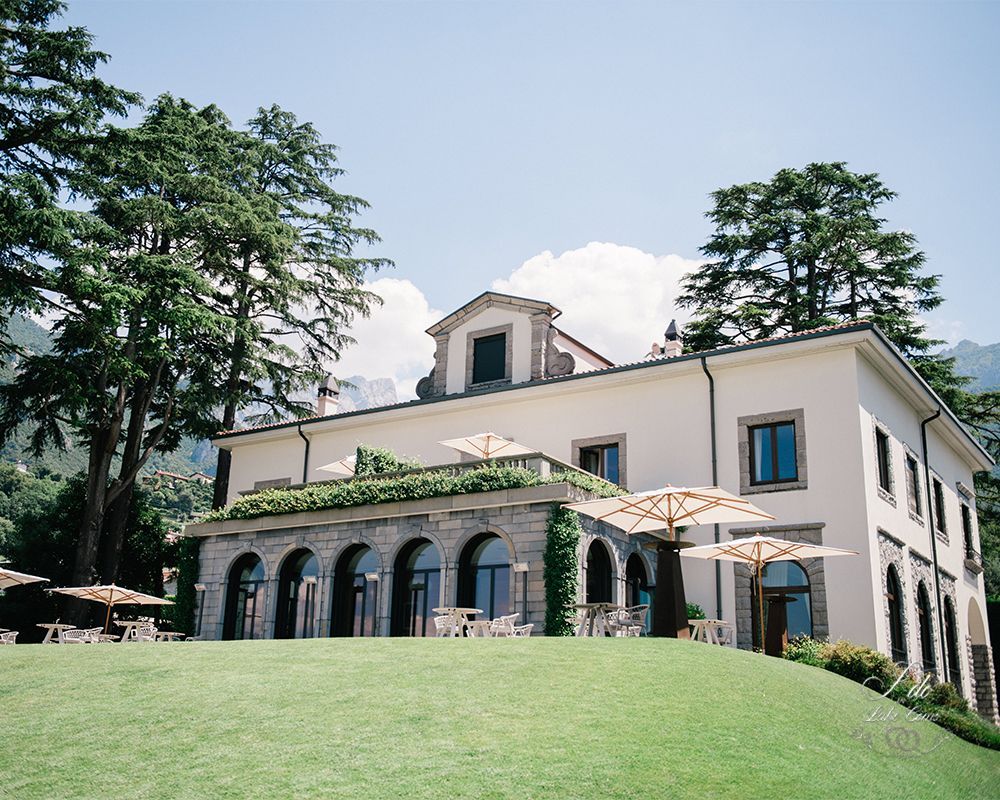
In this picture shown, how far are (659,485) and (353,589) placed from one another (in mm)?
8008

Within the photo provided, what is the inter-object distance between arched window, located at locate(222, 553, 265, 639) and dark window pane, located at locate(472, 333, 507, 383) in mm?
8692

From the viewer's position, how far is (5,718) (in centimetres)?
1147

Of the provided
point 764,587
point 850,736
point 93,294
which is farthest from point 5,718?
point 93,294

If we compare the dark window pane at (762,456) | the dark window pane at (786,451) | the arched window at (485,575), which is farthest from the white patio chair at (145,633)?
the dark window pane at (786,451)

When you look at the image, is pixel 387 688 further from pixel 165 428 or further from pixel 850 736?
pixel 165 428

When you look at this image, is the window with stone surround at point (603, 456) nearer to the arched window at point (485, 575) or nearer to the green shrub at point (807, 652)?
the arched window at point (485, 575)

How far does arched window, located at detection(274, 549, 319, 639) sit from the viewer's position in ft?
77.3

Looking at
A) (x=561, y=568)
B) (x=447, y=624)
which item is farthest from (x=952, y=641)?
(x=447, y=624)

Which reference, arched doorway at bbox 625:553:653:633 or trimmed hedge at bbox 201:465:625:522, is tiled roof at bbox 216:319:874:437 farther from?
arched doorway at bbox 625:553:653:633

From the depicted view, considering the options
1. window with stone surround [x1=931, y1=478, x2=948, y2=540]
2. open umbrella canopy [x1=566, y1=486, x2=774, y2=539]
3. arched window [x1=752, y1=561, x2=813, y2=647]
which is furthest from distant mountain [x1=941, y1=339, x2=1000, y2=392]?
open umbrella canopy [x1=566, y1=486, x2=774, y2=539]

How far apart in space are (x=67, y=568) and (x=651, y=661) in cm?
2658

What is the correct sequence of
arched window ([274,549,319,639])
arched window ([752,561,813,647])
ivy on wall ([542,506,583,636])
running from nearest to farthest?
ivy on wall ([542,506,583,636])
arched window ([752,561,813,647])
arched window ([274,549,319,639])

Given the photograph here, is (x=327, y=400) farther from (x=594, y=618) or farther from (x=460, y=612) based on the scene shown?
(x=594, y=618)

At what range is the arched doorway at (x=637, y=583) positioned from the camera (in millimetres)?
22609
